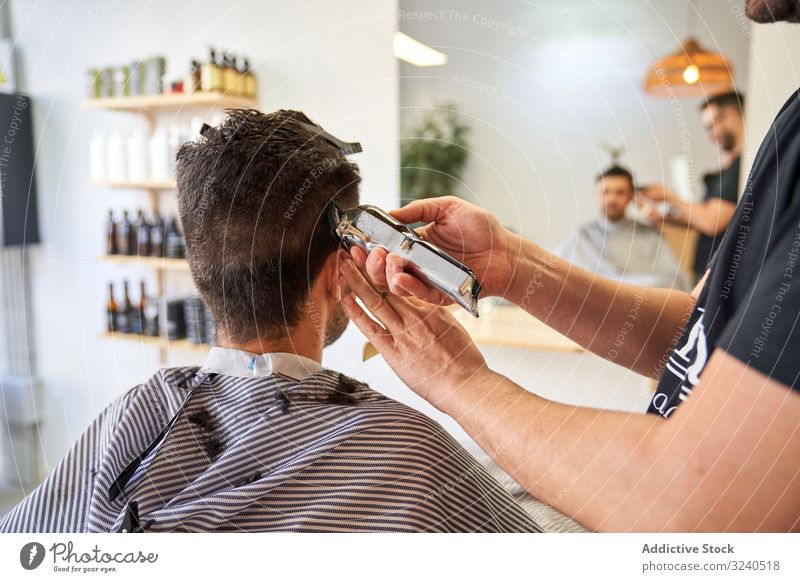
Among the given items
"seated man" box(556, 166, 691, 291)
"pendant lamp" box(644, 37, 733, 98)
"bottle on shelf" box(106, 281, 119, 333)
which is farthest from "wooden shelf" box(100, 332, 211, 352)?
"pendant lamp" box(644, 37, 733, 98)

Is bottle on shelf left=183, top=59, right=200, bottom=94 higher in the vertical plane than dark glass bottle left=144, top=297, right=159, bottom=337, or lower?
higher

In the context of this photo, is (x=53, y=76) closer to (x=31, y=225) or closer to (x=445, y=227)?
(x=31, y=225)

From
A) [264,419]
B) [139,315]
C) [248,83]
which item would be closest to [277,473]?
[264,419]

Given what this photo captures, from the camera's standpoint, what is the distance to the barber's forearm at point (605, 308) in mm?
1155

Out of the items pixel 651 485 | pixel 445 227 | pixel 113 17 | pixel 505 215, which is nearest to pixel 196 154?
pixel 113 17

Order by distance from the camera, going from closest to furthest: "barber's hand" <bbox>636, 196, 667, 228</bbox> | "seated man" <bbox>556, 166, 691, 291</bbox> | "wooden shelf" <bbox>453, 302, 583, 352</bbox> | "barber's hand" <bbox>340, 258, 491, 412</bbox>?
"barber's hand" <bbox>340, 258, 491, 412</bbox>
"wooden shelf" <bbox>453, 302, 583, 352</bbox>
"seated man" <bbox>556, 166, 691, 291</bbox>
"barber's hand" <bbox>636, 196, 667, 228</bbox>

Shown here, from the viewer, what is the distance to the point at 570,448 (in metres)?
0.77

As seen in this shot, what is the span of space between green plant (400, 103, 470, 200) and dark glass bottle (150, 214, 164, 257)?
0.89 m

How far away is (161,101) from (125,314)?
715 mm

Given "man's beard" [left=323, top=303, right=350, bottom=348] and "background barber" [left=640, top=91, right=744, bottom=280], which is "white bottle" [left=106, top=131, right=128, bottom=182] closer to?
"man's beard" [left=323, top=303, right=350, bottom=348]

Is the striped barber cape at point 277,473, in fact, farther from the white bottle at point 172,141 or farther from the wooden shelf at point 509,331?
the white bottle at point 172,141

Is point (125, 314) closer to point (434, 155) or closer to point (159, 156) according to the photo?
point (159, 156)

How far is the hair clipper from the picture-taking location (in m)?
0.84

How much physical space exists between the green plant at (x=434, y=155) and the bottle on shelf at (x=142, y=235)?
820 millimetres
